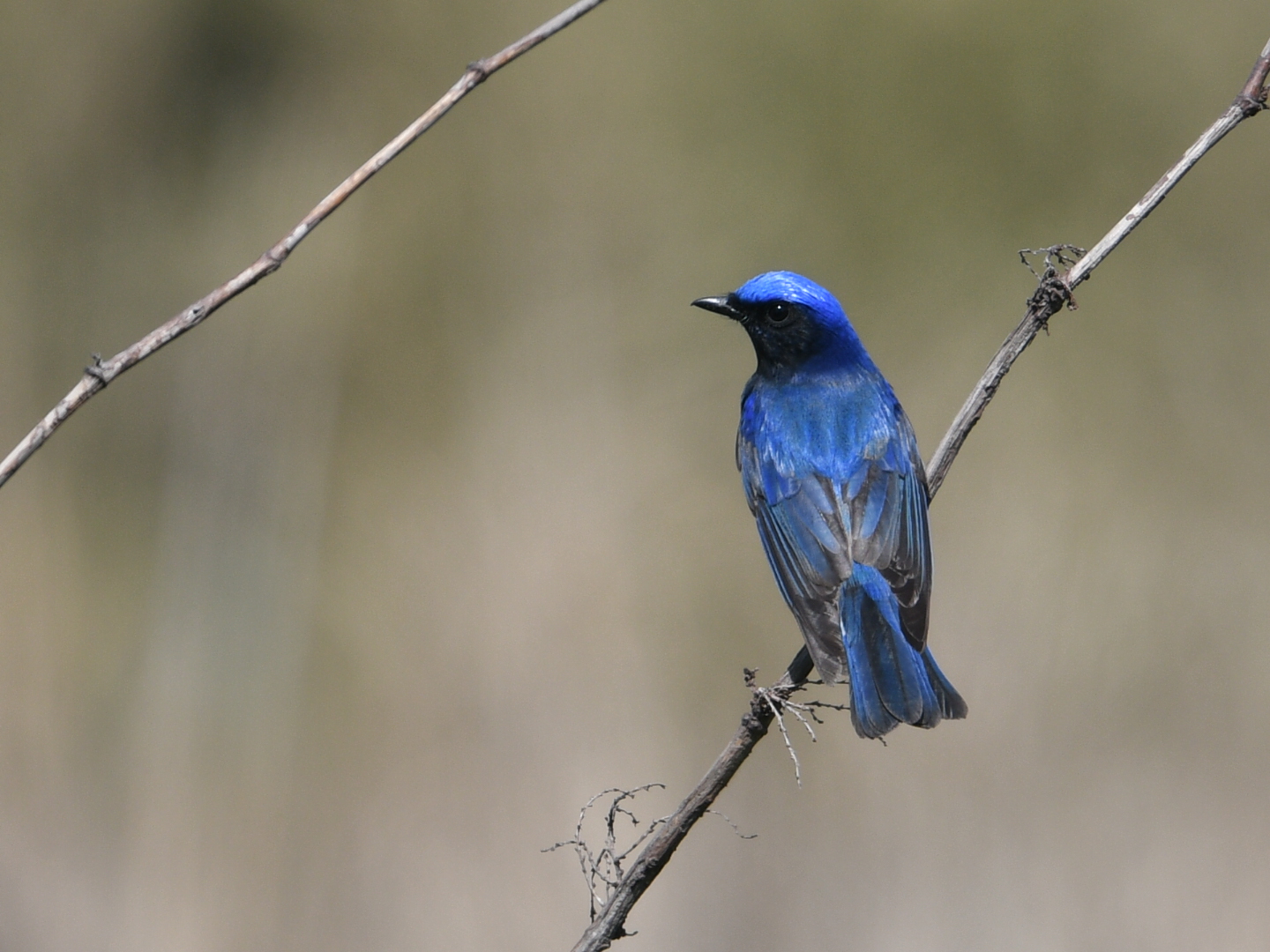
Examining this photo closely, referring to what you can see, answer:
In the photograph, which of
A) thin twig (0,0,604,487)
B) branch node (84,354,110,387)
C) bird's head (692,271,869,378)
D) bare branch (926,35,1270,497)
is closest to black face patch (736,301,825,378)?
bird's head (692,271,869,378)

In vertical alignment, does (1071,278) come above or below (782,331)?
below

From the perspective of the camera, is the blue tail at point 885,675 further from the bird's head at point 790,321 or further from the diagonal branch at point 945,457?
the bird's head at point 790,321

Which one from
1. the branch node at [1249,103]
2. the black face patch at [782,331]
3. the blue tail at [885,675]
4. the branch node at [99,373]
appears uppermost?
the black face patch at [782,331]

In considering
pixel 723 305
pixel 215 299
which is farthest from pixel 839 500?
pixel 215 299

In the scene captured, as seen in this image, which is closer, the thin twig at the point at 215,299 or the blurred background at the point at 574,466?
the thin twig at the point at 215,299

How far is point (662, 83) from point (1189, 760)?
13.8ft

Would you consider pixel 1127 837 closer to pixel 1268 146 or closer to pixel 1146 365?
pixel 1146 365

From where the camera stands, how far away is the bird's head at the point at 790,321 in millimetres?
4125

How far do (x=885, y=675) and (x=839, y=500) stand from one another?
0.78 m

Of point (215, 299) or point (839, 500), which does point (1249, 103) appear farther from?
point (215, 299)

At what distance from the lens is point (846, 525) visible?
3.74 meters

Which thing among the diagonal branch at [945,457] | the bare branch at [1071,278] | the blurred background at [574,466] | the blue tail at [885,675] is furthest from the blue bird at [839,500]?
the blurred background at [574,466]

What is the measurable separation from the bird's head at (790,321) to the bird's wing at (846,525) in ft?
1.18

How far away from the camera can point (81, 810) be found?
5.59 meters
